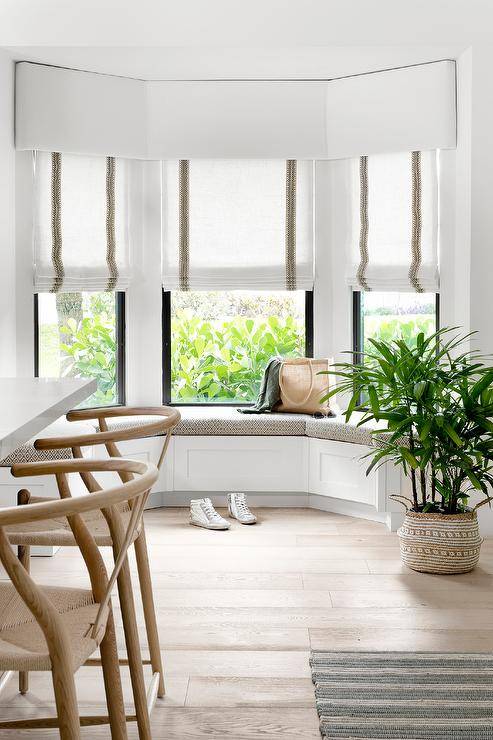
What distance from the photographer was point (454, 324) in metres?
5.33

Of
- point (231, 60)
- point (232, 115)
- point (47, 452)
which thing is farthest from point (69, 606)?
point (232, 115)

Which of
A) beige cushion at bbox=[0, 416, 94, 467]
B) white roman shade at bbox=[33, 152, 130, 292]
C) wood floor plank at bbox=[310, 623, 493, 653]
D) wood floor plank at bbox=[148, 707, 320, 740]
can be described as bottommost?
wood floor plank at bbox=[148, 707, 320, 740]

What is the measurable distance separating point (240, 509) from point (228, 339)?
1.27 meters

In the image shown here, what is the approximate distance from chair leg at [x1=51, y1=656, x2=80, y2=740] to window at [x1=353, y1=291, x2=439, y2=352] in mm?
4310

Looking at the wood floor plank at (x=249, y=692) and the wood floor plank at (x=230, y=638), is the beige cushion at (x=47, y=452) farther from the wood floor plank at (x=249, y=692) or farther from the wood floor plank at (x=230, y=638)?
the wood floor plank at (x=249, y=692)

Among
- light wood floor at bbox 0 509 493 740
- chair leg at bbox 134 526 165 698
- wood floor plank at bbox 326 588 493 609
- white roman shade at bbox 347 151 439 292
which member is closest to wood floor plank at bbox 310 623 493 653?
light wood floor at bbox 0 509 493 740

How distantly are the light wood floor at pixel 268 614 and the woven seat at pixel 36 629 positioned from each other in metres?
0.98

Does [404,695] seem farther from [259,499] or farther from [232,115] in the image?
[232,115]

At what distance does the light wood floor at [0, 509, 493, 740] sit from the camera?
110 inches

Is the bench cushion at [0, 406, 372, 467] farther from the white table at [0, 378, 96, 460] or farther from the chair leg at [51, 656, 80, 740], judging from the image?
the chair leg at [51, 656, 80, 740]

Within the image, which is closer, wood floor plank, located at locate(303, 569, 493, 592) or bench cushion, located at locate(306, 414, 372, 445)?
wood floor plank, located at locate(303, 569, 493, 592)

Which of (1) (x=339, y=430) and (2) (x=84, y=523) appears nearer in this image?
(2) (x=84, y=523)

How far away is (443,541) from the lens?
13.5ft

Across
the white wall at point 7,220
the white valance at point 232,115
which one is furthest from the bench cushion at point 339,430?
the white wall at point 7,220
